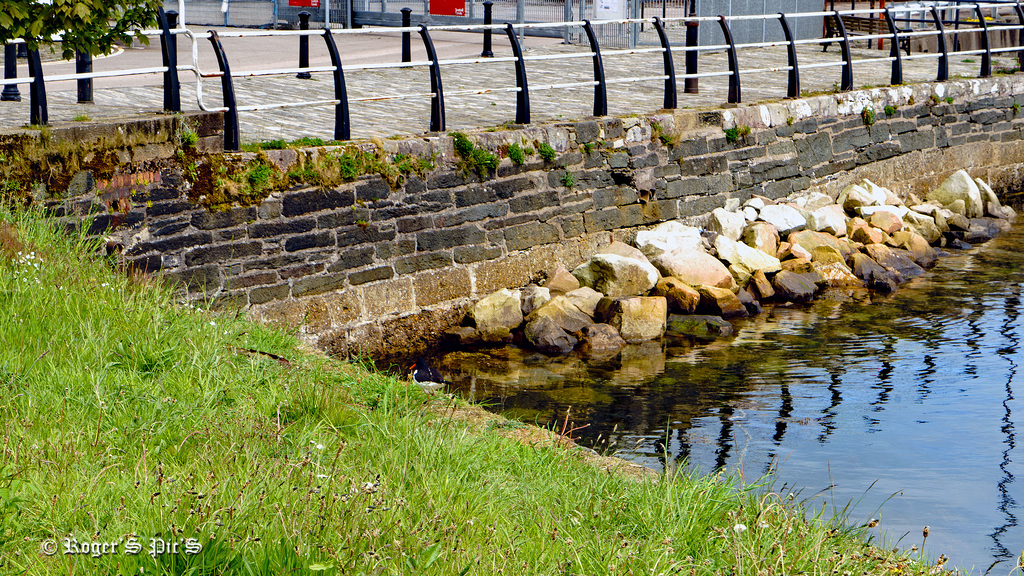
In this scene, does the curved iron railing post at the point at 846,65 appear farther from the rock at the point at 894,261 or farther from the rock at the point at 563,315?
the rock at the point at 563,315

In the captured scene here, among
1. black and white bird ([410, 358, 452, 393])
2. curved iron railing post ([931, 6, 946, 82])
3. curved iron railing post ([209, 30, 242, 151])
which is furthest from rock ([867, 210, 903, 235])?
curved iron railing post ([209, 30, 242, 151])

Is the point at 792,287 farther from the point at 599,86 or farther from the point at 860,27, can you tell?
the point at 860,27

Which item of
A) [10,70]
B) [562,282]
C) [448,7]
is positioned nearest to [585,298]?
[562,282]

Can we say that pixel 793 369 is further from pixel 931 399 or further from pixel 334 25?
pixel 334 25

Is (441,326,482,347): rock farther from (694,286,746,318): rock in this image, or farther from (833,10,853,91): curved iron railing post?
(833,10,853,91): curved iron railing post

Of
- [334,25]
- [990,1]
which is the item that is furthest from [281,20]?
[990,1]

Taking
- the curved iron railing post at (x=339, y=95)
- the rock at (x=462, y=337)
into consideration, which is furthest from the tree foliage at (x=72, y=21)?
the rock at (x=462, y=337)

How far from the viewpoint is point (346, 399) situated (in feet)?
16.6

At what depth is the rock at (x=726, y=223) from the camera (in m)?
11.2

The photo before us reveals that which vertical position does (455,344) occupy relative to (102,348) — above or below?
below

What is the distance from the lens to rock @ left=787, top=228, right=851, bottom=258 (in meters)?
11.3

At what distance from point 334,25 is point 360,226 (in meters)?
15.4

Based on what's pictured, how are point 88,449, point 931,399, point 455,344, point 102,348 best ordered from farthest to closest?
1. point 455,344
2. point 931,399
3. point 102,348
4. point 88,449

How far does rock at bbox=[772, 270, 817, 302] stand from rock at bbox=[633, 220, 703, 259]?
3.01ft
